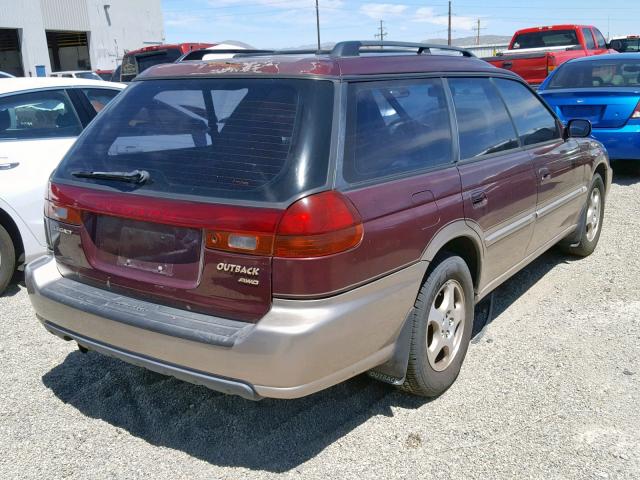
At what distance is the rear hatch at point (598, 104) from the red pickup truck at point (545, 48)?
443 cm

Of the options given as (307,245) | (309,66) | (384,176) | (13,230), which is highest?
(309,66)

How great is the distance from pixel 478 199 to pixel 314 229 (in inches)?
52.5

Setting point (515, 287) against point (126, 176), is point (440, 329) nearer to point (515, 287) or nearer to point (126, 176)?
point (126, 176)

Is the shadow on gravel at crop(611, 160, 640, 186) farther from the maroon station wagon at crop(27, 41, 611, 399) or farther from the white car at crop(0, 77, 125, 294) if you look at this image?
the white car at crop(0, 77, 125, 294)

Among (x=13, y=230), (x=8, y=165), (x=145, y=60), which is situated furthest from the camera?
(x=145, y=60)

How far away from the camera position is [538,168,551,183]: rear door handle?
4.30 m

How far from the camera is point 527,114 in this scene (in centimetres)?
446

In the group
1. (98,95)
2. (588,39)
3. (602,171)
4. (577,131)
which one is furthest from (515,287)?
(588,39)

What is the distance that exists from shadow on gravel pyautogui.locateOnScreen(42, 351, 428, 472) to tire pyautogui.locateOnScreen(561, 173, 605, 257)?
2.81 m

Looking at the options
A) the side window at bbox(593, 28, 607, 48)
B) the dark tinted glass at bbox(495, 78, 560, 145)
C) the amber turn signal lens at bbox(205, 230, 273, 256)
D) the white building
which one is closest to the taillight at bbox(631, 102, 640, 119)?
the dark tinted glass at bbox(495, 78, 560, 145)

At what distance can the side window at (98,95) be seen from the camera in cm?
579

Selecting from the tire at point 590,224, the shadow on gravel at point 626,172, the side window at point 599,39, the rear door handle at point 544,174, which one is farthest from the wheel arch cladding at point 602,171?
the side window at point 599,39

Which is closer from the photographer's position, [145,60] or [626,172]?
[626,172]

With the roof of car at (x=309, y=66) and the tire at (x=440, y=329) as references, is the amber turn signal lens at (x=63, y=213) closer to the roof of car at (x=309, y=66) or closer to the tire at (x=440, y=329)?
the roof of car at (x=309, y=66)
